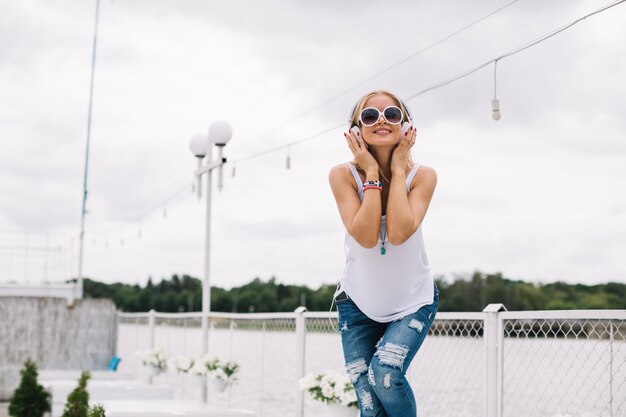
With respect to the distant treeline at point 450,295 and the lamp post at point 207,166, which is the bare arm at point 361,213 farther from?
the distant treeline at point 450,295

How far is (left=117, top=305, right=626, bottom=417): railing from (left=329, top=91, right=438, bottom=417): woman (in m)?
1.16

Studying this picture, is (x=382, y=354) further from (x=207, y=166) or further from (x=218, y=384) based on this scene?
(x=207, y=166)

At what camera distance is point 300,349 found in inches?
281

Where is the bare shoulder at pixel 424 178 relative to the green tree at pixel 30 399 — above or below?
above

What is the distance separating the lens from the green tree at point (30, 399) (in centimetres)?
1127

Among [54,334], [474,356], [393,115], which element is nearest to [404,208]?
[393,115]

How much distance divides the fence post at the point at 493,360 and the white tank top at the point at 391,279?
173cm

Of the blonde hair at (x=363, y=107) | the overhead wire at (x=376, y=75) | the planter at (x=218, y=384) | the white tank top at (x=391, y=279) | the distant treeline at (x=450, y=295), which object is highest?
the overhead wire at (x=376, y=75)

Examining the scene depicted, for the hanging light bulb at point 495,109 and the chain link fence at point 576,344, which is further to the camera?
the hanging light bulb at point 495,109

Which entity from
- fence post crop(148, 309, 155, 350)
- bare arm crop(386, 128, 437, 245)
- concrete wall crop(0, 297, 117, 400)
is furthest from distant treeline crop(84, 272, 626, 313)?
bare arm crop(386, 128, 437, 245)

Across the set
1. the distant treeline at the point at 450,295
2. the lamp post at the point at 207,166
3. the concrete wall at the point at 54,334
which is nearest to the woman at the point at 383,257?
the lamp post at the point at 207,166

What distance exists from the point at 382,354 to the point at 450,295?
36188 millimetres

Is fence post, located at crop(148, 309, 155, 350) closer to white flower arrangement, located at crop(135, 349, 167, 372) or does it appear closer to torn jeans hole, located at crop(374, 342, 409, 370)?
white flower arrangement, located at crop(135, 349, 167, 372)

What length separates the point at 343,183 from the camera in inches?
125
